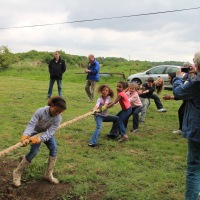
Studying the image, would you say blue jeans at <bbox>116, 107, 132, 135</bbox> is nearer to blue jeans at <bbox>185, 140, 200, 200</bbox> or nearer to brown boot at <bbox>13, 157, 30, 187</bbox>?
brown boot at <bbox>13, 157, 30, 187</bbox>

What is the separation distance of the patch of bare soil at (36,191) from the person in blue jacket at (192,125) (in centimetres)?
114

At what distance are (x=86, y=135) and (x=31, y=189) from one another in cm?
282

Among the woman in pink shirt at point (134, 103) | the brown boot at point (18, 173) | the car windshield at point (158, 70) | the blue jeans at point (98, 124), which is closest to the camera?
the brown boot at point (18, 173)

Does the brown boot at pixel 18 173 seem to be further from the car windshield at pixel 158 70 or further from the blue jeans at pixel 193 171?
the car windshield at pixel 158 70

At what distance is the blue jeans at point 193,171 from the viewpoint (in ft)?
10.7

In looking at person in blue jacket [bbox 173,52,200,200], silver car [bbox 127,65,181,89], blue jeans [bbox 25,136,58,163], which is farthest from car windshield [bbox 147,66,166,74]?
person in blue jacket [bbox 173,52,200,200]

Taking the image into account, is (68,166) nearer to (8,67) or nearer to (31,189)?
(31,189)

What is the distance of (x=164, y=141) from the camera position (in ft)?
21.4

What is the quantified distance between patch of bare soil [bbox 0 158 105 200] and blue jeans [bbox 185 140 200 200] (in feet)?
3.60

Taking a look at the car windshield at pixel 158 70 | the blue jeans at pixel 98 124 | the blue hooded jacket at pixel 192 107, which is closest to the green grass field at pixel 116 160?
the blue jeans at pixel 98 124

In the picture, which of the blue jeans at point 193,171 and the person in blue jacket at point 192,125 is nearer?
the person in blue jacket at point 192,125

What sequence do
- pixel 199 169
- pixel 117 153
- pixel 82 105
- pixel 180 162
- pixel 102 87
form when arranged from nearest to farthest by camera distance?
pixel 199 169 → pixel 180 162 → pixel 117 153 → pixel 102 87 → pixel 82 105

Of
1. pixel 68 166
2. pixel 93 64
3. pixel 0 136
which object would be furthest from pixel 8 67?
pixel 68 166

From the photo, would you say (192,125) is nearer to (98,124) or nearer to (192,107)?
(192,107)
